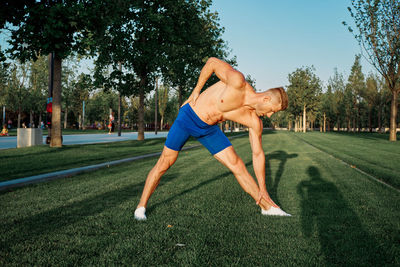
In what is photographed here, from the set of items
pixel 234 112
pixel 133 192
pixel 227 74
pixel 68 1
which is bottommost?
pixel 133 192

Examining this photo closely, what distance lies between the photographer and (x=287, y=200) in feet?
16.7

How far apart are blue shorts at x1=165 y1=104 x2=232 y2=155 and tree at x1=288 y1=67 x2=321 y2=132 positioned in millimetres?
59114

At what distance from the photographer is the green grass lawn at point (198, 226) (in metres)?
2.76

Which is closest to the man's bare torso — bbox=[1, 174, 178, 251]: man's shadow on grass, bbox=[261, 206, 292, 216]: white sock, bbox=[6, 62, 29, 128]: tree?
bbox=[261, 206, 292, 216]: white sock

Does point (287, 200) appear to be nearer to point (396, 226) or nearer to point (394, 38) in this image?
point (396, 226)

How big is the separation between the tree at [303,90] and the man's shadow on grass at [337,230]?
5767cm

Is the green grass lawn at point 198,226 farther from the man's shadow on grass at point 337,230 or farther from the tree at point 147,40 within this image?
the tree at point 147,40

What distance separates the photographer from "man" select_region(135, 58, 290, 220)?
11.8 feet

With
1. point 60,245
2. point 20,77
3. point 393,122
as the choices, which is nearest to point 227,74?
point 60,245

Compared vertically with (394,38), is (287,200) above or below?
below

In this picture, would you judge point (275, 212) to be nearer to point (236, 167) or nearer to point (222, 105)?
point (236, 167)

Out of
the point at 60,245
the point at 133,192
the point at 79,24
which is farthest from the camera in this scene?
the point at 79,24

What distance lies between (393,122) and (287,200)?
26.6 metres

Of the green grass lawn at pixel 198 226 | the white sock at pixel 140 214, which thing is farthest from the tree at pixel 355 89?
the white sock at pixel 140 214
